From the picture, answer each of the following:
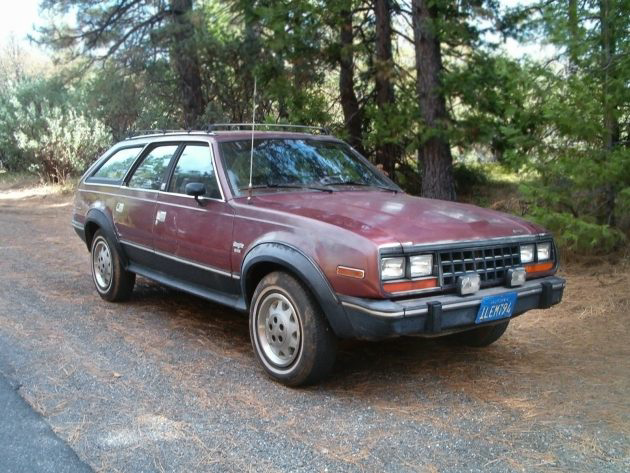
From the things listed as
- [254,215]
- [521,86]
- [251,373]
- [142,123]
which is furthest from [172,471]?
[142,123]

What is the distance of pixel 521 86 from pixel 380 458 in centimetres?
520

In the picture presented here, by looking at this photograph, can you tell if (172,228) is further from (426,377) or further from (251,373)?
(426,377)

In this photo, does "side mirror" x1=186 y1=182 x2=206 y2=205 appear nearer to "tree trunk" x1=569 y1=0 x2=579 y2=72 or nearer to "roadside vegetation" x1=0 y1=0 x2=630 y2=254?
"roadside vegetation" x1=0 y1=0 x2=630 y2=254

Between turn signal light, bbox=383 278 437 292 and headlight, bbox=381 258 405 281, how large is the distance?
0.14 ft

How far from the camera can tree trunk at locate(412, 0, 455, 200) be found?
895 cm

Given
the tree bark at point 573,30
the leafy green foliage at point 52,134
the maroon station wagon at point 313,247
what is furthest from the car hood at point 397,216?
the leafy green foliage at point 52,134

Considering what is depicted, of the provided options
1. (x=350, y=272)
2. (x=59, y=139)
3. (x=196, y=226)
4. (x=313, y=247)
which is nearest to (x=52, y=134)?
(x=59, y=139)

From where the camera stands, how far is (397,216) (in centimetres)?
427

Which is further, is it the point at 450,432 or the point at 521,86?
the point at 521,86

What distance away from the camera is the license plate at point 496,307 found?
3998mm

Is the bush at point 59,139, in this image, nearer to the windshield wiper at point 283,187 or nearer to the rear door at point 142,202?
the rear door at point 142,202

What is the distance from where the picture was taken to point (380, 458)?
3.32 m

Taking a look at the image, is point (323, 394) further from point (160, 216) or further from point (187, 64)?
point (187, 64)

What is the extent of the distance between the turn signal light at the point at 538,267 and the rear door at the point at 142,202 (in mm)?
3158
